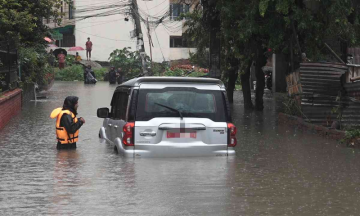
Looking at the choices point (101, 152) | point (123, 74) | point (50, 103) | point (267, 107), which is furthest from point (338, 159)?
point (123, 74)

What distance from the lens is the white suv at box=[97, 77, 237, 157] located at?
497 inches

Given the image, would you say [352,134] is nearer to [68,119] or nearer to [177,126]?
[177,126]

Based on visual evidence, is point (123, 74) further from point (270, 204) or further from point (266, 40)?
point (270, 204)

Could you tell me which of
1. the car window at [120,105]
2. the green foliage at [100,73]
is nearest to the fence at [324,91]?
the car window at [120,105]

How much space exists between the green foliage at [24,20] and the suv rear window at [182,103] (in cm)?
1847

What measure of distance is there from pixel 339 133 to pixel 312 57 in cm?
589

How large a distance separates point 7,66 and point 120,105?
1156 cm

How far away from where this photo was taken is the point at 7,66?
24641mm

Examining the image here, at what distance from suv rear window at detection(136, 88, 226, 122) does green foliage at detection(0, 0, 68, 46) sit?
727 inches

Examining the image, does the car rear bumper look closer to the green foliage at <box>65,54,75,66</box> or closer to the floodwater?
the floodwater

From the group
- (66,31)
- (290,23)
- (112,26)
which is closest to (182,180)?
(290,23)

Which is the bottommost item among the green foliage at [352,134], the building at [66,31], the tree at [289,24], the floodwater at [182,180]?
the floodwater at [182,180]

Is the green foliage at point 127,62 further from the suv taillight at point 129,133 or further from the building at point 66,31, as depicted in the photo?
the suv taillight at point 129,133

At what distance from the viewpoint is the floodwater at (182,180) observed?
31.2 feet
